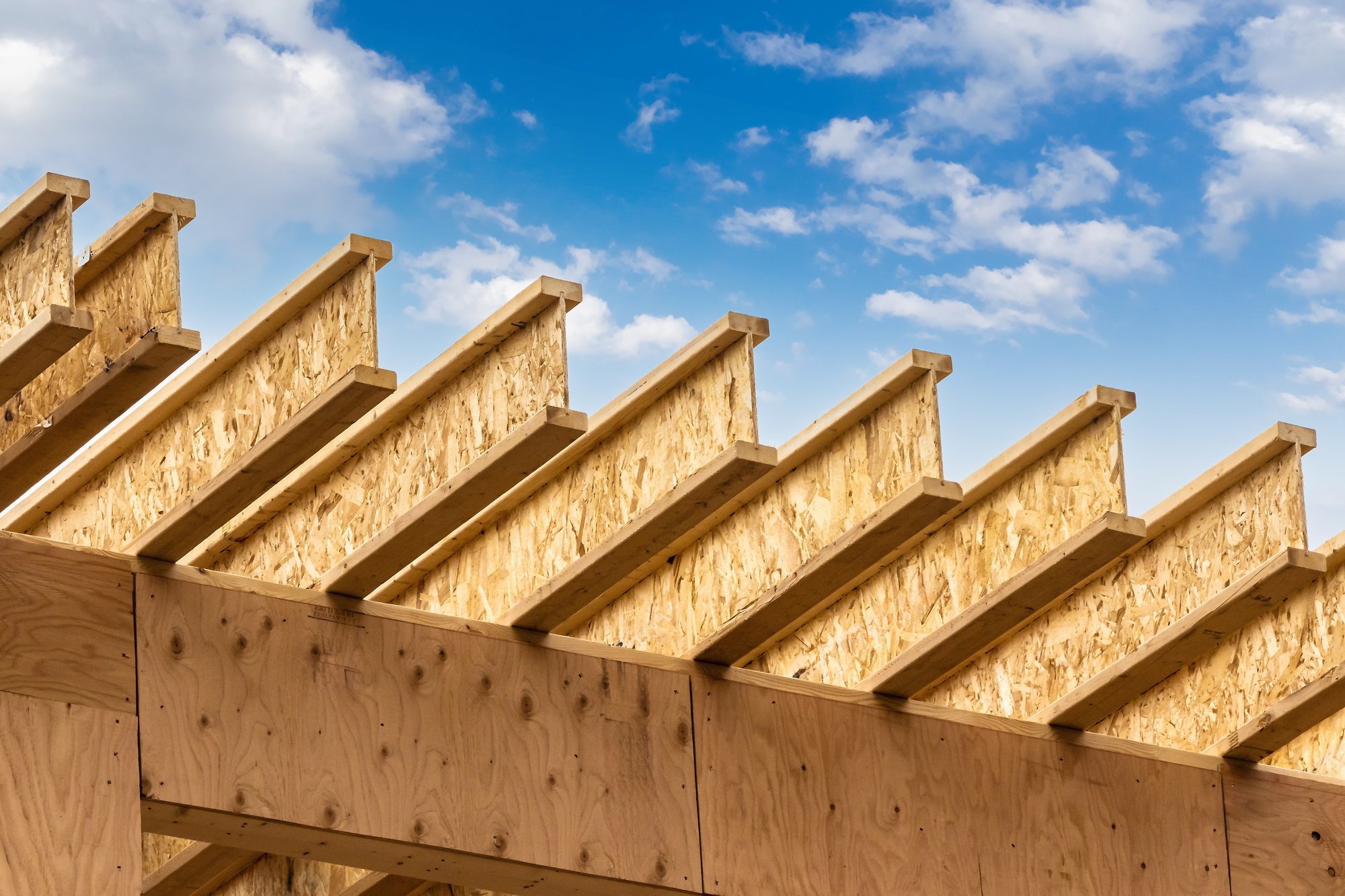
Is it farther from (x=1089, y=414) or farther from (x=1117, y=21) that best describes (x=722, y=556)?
(x=1117, y=21)

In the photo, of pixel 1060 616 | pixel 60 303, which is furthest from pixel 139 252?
pixel 1060 616

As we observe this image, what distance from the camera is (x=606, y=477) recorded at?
7.41m

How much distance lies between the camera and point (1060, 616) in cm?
860

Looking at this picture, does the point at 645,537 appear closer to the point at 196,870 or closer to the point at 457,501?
the point at 457,501

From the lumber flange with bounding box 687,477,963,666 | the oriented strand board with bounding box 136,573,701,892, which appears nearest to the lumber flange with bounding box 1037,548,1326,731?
the lumber flange with bounding box 687,477,963,666

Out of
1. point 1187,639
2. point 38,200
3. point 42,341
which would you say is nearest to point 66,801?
point 42,341

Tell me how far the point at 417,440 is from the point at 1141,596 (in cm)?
330

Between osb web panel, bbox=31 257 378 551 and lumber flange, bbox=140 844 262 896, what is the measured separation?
1373 mm

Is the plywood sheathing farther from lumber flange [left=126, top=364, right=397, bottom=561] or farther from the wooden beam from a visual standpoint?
the wooden beam

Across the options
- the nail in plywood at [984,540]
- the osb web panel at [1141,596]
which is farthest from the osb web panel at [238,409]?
the osb web panel at [1141,596]

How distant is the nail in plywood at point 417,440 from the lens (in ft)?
22.0

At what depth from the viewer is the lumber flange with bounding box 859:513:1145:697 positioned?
7480mm

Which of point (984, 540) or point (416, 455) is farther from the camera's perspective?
point (984, 540)

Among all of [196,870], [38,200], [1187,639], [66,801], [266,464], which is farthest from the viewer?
[196,870]
